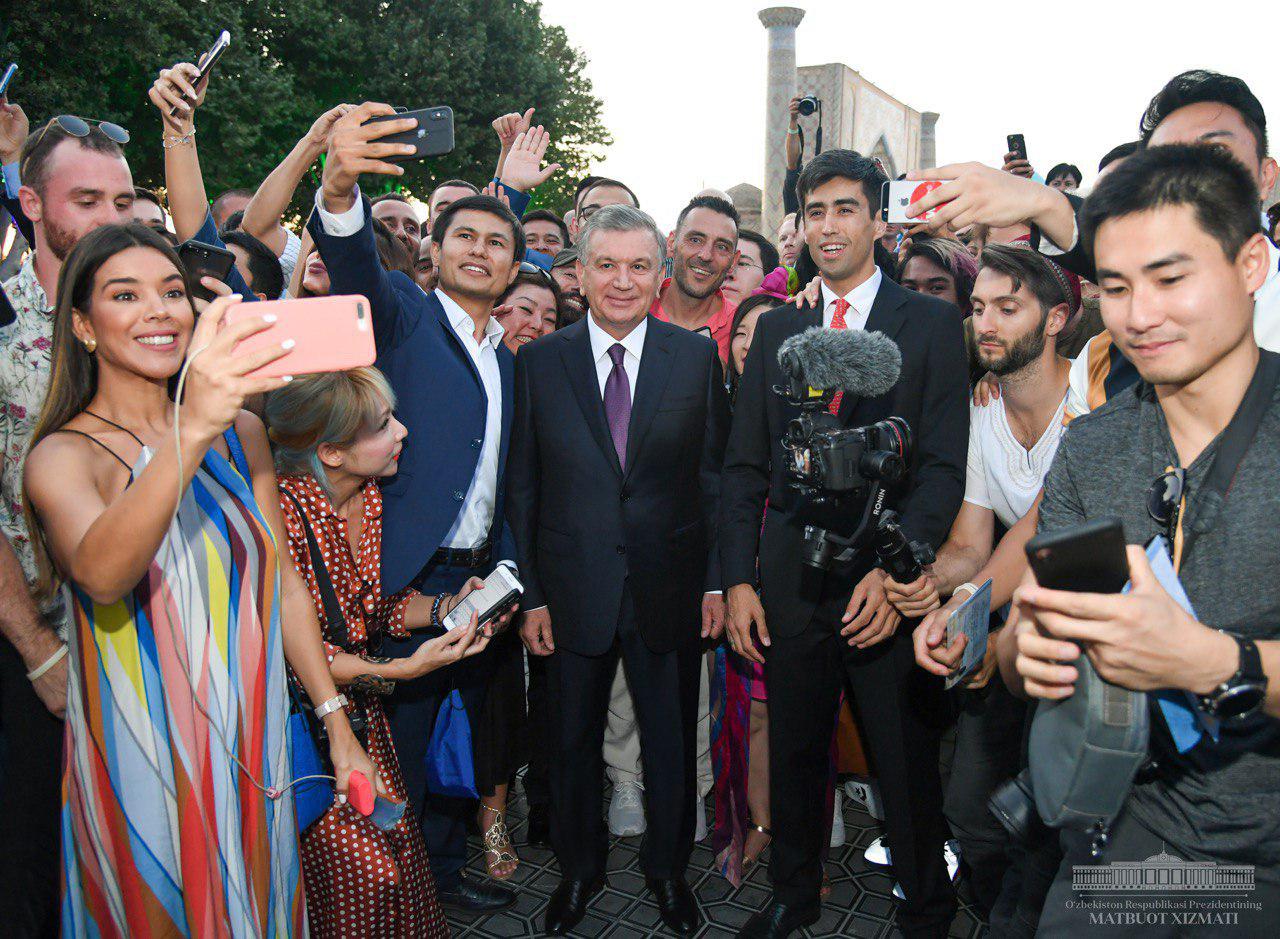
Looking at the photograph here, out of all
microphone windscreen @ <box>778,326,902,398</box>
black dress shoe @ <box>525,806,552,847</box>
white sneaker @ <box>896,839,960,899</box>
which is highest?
microphone windscreen @ <box>778,326,902,398</box>

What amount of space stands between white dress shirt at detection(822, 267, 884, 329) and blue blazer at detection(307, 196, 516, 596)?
1.38 m

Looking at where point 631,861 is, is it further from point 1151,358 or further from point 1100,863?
point 1151,358

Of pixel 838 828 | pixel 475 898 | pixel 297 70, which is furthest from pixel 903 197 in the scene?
pixel 297 70

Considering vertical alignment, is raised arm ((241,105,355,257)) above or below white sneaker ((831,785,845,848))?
above

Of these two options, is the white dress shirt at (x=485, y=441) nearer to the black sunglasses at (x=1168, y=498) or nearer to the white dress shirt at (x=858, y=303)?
the white dress shirt at (x=858, y=303)

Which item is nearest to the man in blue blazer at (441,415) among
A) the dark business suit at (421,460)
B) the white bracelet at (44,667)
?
the dark business suit at (421,460)

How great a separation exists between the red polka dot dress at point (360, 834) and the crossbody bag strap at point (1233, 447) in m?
2.26

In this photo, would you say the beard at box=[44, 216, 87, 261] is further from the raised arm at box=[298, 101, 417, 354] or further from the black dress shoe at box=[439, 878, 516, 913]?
the black dress shoe at box=[439, 878, 516, 913]

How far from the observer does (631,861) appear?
13.0 feet

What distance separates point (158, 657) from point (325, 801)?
731 mm

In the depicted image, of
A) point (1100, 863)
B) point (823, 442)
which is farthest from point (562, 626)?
point (1100, 863)

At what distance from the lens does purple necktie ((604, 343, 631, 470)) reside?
3547 millimetres

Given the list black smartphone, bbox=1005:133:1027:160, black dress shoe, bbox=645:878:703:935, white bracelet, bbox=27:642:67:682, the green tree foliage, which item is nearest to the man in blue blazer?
black dress shoe, bbox=645:878:703:935

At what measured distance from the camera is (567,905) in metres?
3.47
